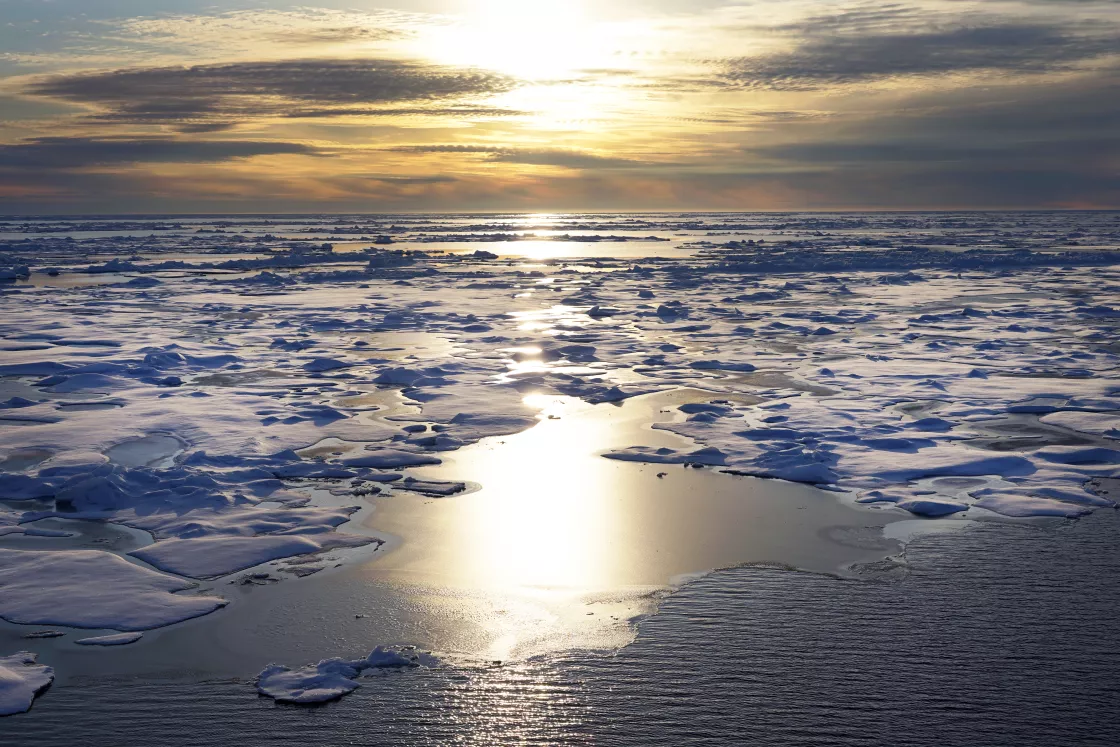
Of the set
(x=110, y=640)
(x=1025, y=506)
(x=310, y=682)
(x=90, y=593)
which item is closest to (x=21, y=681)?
(x=110, y=640)

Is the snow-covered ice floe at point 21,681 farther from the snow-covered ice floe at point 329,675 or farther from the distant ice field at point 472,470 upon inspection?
the snow-covered ice floe at point 329,675

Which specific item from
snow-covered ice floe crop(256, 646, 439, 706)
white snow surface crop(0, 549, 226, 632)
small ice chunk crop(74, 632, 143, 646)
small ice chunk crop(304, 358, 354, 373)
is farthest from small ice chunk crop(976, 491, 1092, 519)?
small ice chunk crop(304, 358, 354, 373)

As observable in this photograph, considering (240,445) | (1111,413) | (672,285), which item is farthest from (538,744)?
(672,285)

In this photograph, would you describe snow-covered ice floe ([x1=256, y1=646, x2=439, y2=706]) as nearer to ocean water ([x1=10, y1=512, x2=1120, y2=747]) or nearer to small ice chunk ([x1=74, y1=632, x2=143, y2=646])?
ocean water ([x1=10, y1=512, x2=1120, y2=747])

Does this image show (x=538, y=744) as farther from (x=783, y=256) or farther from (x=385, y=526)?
(x=783, y=256)

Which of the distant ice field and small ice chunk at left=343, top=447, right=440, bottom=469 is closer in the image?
the distant ice field

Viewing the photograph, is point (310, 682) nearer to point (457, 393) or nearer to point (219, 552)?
point (219, 552)

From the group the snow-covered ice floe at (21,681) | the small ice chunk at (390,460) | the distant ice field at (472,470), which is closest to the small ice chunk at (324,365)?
the distant ice field at (472,470)
